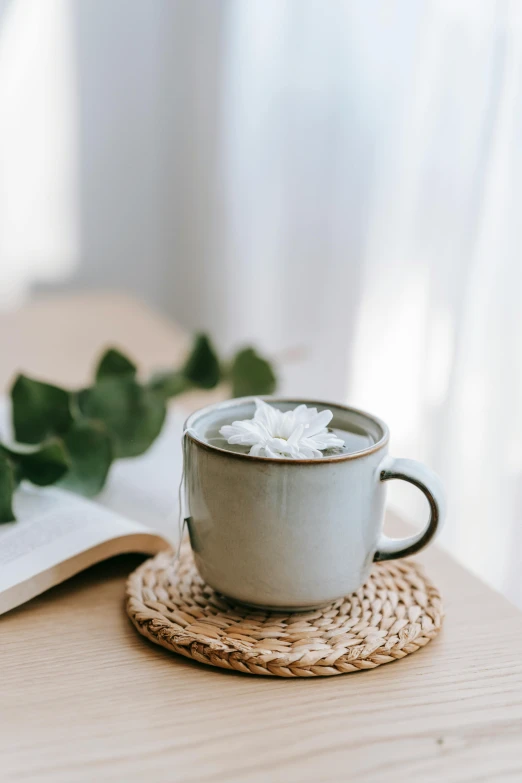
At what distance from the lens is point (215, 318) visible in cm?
177

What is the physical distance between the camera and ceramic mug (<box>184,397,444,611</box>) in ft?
1.38

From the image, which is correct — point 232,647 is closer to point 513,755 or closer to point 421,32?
point 513,755

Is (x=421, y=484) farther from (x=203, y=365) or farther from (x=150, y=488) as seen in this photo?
(x=203, y=365)

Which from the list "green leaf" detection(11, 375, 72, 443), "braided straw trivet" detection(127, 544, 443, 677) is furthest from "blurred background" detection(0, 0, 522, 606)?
"green leaf" detection(11, 375, 72, 443)

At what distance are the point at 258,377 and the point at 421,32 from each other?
44 cm

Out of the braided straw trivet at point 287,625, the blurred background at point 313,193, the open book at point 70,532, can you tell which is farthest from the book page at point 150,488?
the blurred background at point 313,193

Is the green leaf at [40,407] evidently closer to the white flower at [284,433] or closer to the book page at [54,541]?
the book page at [54,541]

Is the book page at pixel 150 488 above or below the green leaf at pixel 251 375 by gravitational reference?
below

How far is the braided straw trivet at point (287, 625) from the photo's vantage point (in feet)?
1.40

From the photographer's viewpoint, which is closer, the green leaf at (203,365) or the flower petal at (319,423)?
the flower petal at (319,423)

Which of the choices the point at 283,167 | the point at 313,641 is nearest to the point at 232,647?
the point at 313,641

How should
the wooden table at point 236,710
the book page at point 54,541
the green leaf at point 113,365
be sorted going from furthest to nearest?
the green leaf at point 113,365 → the book page at point 54,541 → the wooden table at point 236,710

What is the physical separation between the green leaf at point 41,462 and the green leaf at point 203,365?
10.1 inches

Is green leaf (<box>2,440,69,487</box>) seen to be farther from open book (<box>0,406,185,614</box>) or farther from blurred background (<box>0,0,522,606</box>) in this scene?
blurred background (<box>0,0,522,606</box>)
